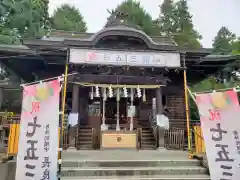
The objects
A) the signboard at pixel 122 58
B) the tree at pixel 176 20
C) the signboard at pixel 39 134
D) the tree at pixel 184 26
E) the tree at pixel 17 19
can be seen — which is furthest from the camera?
the tree at pixel 176 20

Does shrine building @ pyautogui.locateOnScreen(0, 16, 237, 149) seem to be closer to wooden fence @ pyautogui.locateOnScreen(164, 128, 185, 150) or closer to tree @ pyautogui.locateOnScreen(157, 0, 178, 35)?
wooden fence @ pyautogui.locateOnScreen(164, 128, 185, 150)

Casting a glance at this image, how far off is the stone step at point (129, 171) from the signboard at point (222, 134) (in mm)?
1194

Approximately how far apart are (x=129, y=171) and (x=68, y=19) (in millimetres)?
34076

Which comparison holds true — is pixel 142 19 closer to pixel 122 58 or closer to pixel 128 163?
pixel 122 58

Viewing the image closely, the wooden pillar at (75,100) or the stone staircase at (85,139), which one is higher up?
the wooden pillar at (75,100)

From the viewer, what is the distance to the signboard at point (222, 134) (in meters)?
5.53

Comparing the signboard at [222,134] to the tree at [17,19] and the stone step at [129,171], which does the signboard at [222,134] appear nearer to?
the stone step at [129,171]

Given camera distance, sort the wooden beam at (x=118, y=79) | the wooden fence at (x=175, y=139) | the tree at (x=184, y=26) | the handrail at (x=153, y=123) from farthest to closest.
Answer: the tree at (x=184, y=26) → the handrail at (x=153, y=123) → the wooden beam at (x=118, y=79) → the wooden fence at (x=175, y=139)

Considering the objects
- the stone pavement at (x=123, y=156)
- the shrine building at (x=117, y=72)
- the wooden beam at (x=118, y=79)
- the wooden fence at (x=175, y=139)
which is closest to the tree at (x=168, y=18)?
the shrine building at (x=117, y=72)

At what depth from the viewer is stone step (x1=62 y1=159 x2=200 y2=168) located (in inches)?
262

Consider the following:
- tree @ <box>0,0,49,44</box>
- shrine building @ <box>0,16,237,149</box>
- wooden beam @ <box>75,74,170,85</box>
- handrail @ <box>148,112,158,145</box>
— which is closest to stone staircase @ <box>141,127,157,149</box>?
shrine building @ <box>0,16,237,149</box>

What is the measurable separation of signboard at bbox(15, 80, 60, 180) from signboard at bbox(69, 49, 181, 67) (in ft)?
14.9

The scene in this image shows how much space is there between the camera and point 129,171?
6.43 metres

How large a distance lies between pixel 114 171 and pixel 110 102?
746 cm
